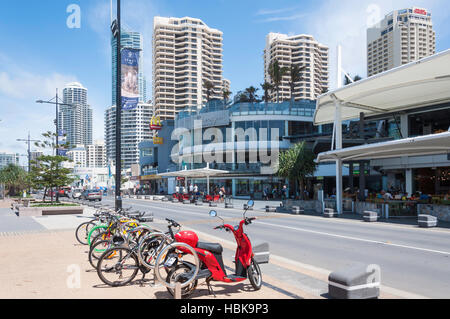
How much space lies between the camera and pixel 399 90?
24469mm

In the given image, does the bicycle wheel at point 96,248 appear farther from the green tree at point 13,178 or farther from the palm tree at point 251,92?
the palm tree at point 251,92

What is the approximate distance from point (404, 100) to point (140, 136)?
161 m

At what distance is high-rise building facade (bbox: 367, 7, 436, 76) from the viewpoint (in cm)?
15475

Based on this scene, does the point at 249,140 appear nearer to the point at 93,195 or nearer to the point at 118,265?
the point at 93,195

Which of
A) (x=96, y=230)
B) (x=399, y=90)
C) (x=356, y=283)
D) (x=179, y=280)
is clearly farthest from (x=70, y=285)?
(x=399, y=90)

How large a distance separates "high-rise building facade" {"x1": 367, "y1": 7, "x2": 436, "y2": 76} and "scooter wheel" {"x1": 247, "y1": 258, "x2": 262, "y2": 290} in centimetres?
16368

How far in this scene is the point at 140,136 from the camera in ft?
589

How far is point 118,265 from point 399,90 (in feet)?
75.2

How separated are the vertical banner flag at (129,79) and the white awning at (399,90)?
12612 millimetres

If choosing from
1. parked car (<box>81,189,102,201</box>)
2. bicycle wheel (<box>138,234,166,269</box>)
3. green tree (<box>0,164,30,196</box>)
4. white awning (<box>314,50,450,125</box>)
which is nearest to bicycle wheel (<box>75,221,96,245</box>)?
bicycle wheel (<box>138,234,166,269</box>)

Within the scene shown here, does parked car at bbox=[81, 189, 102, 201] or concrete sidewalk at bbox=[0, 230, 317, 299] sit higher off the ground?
concrete sidewalk at bbox=[0, 230, 317, 299]

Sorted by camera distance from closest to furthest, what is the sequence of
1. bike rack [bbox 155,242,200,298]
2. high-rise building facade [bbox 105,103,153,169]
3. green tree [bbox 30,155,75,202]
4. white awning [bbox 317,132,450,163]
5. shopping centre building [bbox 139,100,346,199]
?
bike rack [bbox 155,242,200,298], white awning [bbox 317,132,450,163], green tree [bbox 30,155,75,202], shopping centre building [bbox 139,100,346,199], high-rise building facade [bbox 105,103,153,169]

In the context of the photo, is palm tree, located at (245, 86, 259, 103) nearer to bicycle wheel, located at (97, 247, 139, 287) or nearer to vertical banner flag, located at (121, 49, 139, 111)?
vertical banner flag, located at (121, 49, 139, 111)
